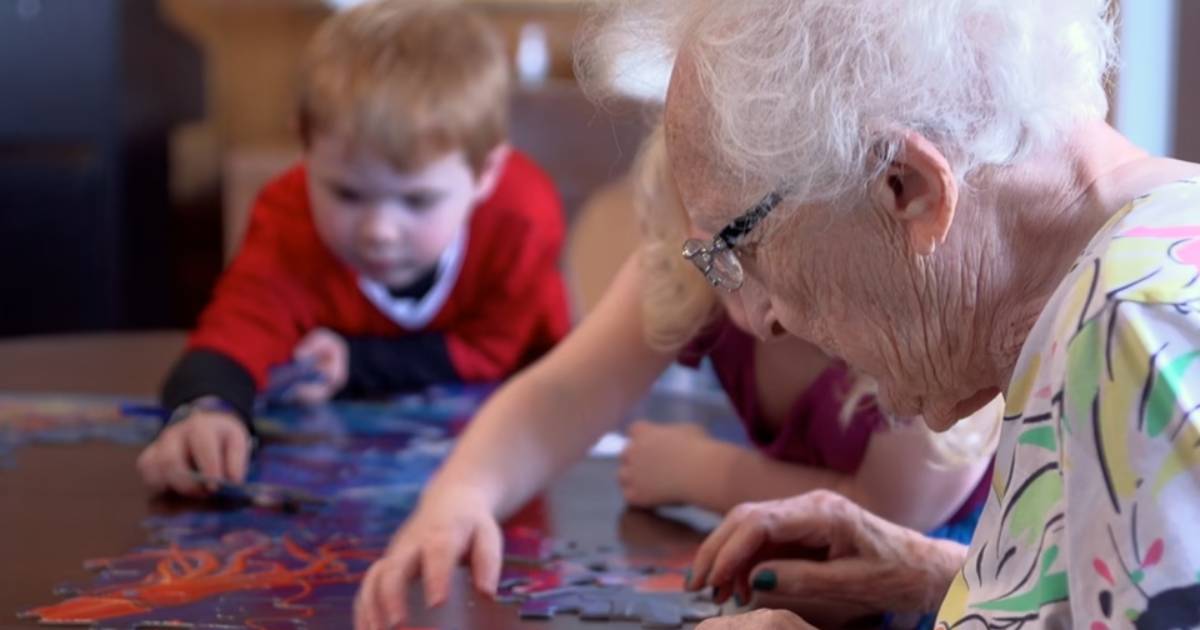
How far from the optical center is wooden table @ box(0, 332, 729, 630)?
119 centimetres

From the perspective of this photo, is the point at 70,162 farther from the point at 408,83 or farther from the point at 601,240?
the point at 408,83

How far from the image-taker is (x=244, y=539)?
4.55ft

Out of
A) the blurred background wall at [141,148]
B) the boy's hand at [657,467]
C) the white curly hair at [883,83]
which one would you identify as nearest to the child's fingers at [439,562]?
the boy's hand at [657,467]

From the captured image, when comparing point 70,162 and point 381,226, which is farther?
point 70,162

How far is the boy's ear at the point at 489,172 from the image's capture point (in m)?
2.33

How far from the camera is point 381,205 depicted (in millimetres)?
2152

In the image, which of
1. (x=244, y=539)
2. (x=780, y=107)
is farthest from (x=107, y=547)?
(x=780, y=107)

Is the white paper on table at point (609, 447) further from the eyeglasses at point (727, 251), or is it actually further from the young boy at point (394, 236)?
the eyeglasses at point (727, 251)

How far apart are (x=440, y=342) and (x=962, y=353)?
133cm

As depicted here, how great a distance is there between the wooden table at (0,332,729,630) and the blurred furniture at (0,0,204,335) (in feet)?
7.77

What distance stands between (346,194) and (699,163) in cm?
127

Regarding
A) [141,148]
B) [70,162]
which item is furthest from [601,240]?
[70,162]

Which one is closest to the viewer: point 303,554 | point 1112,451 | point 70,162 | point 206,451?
point 1112,451

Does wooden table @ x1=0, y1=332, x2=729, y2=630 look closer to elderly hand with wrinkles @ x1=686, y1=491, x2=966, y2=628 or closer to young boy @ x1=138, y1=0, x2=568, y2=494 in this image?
elderly hand with wrinkles @ x1=686, y1=491, x2=966, y2=628
